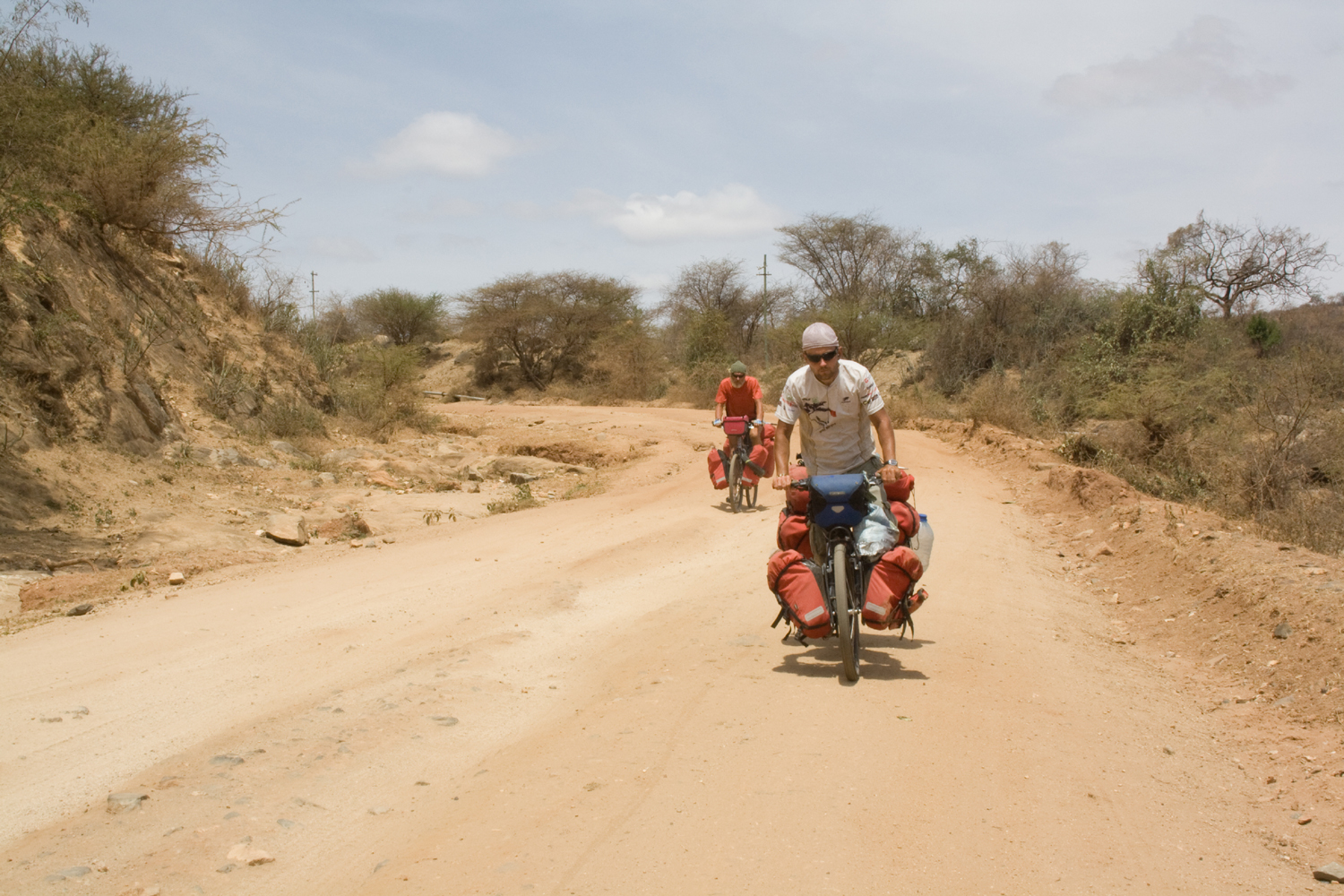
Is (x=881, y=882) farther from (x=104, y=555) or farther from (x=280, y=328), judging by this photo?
(x=280, y=328)

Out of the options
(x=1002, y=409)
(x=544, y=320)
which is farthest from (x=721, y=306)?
(x=1002, y=409)

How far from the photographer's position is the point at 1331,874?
342cm

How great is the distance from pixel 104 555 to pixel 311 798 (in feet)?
21.4

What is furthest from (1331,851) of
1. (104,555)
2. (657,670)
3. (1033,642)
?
(104,555)

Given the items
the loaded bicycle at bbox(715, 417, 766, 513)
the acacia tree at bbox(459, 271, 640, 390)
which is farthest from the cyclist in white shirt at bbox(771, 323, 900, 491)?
the acacia tree at bbox(459, 271, 640, 390)

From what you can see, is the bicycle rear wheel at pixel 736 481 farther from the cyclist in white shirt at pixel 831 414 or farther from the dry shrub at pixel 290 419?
the dry shrub at pixel 290 419

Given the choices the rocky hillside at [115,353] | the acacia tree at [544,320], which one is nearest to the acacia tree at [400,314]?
the acacia tree at [544,320]

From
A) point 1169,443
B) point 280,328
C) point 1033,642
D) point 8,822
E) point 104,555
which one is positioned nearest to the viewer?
point 8,822

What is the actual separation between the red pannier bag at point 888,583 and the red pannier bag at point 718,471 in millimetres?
7019

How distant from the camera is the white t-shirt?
5993 millimetres

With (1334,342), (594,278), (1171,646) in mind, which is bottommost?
(1171,646)

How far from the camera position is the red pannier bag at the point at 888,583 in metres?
5.63

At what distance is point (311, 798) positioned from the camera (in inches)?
163

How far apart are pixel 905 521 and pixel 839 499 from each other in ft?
1.87
